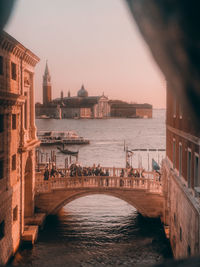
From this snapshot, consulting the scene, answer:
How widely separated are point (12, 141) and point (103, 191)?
29.0 feet

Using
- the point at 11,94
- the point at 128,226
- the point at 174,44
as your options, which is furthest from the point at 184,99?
the point at 128,226

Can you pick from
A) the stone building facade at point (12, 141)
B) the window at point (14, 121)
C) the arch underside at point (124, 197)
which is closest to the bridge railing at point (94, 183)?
the arch underside at point (124, 197)

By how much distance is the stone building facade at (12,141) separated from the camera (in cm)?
1642

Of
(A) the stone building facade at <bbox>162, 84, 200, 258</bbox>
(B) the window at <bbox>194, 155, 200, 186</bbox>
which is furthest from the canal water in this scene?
(B) the window at <bbox>194, 155, 200, 186</bbox>

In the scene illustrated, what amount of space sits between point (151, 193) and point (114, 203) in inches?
332

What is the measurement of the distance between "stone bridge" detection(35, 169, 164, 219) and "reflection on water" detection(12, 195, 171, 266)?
1.08 meters

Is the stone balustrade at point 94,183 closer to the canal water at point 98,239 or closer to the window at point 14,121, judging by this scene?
the canal water at point 98,239

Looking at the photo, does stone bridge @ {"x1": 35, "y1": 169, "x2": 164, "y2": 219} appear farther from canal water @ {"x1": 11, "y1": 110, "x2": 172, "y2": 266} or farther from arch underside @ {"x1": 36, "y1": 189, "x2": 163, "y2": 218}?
canal water @ {"x1": 11, "y1": 110, "x2": 172, "y2": 266}

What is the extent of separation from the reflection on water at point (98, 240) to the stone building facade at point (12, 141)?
6.69 ft

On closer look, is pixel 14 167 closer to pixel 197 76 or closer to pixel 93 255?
pixel 93 255

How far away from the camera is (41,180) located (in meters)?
26.3

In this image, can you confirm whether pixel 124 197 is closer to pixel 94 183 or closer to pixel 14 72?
pixel 94 183

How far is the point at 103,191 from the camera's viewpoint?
25.0 m

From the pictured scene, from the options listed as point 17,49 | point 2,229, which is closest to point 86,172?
point 2,229
